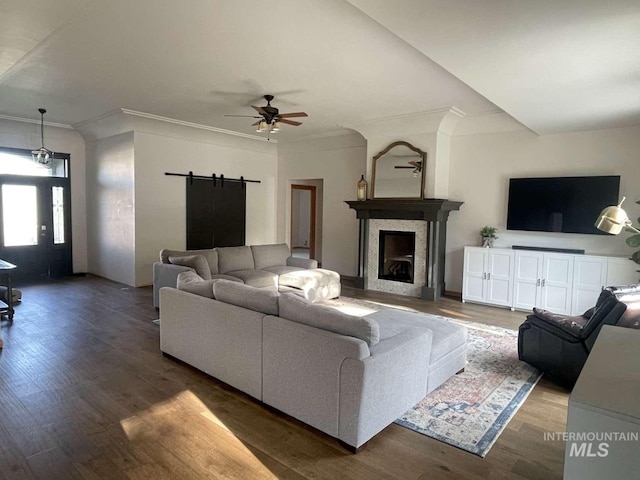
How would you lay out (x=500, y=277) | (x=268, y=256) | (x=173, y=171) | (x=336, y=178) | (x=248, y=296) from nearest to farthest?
(x=248, y=296), (x=500, y=277), (x=268, y=256), (x=173, y=171), (x=336, y=178)

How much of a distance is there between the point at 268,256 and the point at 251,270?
55 cm


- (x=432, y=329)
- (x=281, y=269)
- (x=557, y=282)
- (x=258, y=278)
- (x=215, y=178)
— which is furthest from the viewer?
(x=215, y=178)

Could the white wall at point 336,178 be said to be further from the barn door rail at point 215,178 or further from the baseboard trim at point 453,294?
the baseboard trim at point 453,294

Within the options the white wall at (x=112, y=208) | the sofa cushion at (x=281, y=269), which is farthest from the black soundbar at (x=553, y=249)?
the white wall at (x=112, y=208)

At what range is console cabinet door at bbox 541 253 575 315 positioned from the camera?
5.39 m

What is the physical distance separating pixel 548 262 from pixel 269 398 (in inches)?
180

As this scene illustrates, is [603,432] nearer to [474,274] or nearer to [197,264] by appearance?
[197,264]

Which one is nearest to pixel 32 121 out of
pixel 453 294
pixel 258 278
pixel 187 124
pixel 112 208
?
pixel 112 208

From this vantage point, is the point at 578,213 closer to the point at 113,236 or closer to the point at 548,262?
the point at 548,262

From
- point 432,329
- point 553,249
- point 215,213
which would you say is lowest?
point 432,329

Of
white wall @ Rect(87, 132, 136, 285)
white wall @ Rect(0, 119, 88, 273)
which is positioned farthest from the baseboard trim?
white wall @ Rect(0, 119, 88, 273)

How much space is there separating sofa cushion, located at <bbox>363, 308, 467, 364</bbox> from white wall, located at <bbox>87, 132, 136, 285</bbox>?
5301 mm

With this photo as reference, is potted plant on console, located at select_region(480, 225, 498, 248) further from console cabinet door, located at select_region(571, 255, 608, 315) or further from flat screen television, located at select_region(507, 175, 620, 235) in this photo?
console cabinet door, located at select_region(571, 255, 608, 315)

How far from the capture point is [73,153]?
804 centimetres
